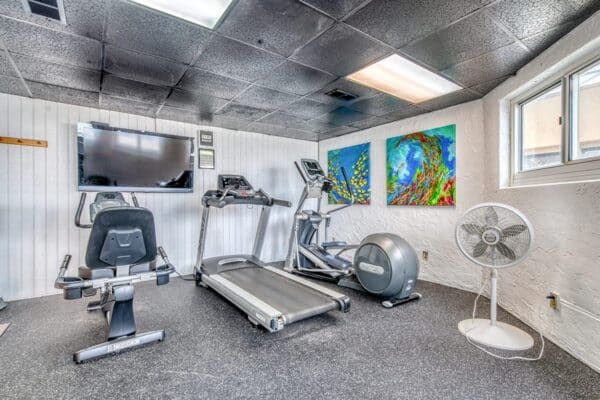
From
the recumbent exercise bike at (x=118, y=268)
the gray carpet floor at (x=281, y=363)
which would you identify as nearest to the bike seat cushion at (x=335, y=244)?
the gray carpet floor at (x=281, y=363)

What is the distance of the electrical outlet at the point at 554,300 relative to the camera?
2.14 metres

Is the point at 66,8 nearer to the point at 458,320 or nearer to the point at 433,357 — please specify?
the point at 433,357

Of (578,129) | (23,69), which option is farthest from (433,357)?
(23,69)

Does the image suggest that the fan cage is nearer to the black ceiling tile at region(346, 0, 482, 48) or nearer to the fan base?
the fan base

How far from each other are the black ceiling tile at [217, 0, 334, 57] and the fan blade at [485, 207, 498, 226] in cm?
186

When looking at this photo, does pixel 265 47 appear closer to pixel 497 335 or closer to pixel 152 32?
pixel 152 32

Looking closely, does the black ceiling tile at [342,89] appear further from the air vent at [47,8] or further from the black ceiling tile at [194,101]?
the air vent at [47,8]

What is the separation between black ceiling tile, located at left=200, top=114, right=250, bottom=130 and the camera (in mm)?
3990

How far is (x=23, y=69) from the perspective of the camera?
2.52 metres

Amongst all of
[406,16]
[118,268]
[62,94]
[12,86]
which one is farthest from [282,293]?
[12,86]

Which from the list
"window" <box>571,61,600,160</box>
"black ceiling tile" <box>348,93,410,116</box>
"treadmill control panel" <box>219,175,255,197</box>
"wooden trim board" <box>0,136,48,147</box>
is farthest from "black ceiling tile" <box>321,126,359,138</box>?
"wooden trim board" <box>0,136,48,147</box>

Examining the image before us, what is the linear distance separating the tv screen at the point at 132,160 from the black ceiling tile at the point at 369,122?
2495 mm

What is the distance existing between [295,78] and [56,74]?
221cm

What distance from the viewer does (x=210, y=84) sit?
287 cm
